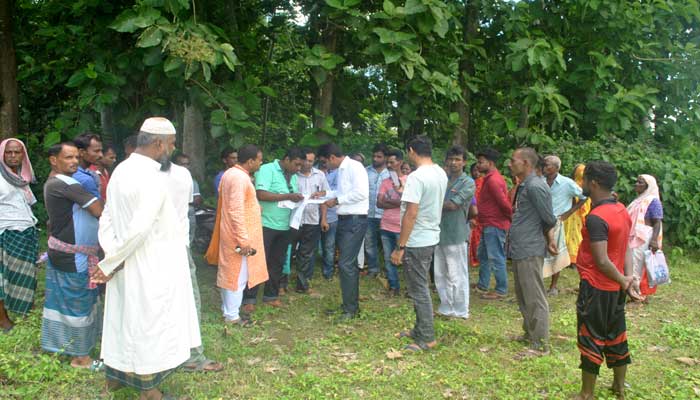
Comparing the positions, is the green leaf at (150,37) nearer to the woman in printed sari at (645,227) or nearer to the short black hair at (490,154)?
the short black hair at (490,154)

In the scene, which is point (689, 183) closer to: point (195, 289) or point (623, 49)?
point (623, 49)

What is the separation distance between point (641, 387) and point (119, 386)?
3973mm

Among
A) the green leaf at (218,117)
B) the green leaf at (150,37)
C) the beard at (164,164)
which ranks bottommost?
the beard at (164,164)

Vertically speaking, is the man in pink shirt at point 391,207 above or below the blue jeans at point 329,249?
above

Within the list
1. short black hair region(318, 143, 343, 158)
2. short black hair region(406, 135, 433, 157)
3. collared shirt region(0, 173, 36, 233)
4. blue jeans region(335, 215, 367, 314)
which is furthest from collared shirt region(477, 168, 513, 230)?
collared shirt region(0, 173, 36, 233)

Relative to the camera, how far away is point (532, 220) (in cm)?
518

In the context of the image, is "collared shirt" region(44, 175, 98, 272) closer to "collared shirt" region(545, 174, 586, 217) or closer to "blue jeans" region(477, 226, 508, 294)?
Result: "blue jeans" region(477, 226, 508, 294)

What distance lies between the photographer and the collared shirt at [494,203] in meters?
6.89

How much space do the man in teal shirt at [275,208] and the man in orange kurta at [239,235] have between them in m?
0.43

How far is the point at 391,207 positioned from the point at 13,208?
4.13 metres

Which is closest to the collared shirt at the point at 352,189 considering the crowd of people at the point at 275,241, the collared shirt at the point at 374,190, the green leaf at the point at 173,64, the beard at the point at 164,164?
the crowd of people at the point at 275,241

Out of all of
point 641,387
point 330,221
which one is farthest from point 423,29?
point 641,387

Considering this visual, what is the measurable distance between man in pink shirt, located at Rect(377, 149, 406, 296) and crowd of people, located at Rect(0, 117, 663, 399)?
0.07 feet

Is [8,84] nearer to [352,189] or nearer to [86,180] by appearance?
[86,180]
